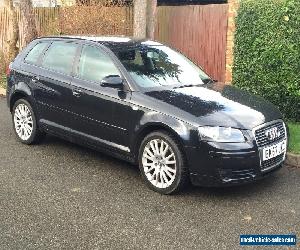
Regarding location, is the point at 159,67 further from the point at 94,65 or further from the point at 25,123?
the point at 25,123

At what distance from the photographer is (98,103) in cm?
560

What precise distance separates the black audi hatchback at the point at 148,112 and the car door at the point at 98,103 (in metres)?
0.01

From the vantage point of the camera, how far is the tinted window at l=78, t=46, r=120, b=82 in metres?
5.67

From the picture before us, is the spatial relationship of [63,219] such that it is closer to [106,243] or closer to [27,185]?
[106,243]

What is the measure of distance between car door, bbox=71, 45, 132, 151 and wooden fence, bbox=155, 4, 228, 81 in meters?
5.73

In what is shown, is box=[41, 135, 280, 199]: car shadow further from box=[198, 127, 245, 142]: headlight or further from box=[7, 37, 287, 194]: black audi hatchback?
box=[198, 127, 245, 142]: headlight

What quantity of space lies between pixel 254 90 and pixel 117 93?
4.35m

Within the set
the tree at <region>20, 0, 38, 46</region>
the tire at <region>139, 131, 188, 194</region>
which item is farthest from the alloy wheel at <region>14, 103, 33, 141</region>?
the tree at <region>20, 0, 38, 46</region>

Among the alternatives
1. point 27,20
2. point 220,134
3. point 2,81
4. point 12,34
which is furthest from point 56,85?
point 12,34

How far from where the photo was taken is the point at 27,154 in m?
6.45

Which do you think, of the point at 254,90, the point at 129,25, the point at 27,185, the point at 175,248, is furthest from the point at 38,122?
the point at 129,25

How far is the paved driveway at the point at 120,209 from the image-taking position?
13.1ft

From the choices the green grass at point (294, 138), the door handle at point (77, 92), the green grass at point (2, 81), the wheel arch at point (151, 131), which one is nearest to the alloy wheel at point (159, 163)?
the wheel arch at point (151, 131)

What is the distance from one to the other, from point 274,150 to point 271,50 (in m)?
3.93
